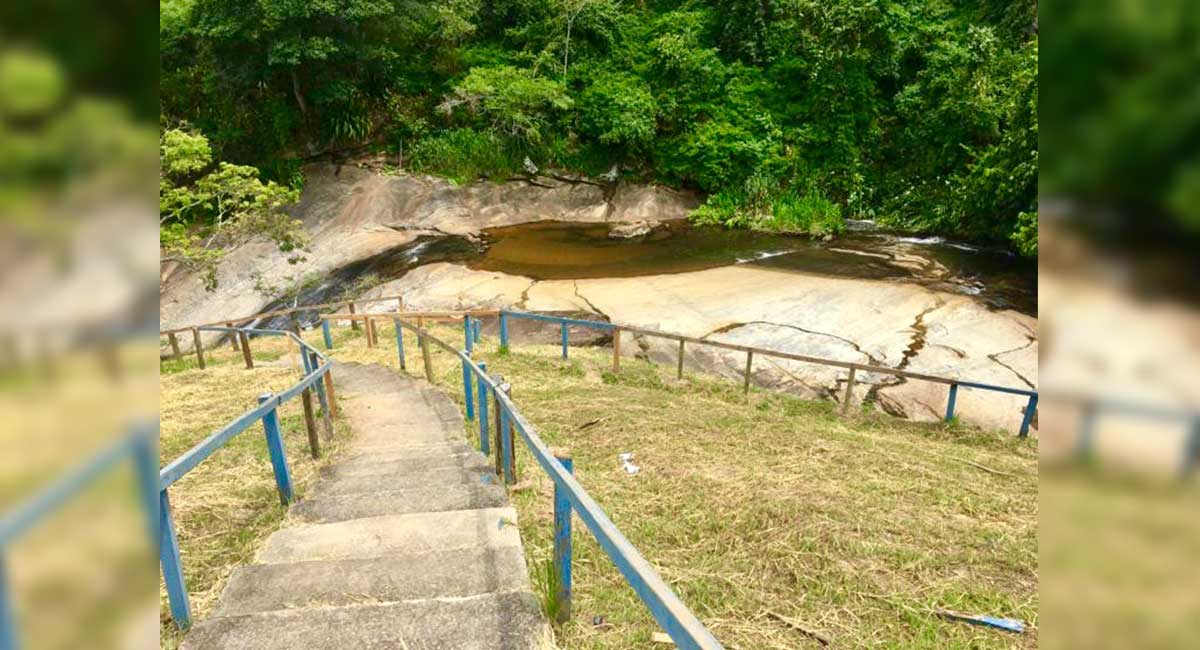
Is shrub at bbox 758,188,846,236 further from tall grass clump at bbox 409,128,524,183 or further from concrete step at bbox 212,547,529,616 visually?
concrete step at bbox 212,547,529,616

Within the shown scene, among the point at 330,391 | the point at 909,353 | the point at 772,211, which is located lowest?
the point at 909,353

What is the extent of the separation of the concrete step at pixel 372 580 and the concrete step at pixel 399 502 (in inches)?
25.1

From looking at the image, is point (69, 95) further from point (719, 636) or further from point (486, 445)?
point (486, 445)

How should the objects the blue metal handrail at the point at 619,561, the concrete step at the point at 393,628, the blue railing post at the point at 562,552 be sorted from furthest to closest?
the blue railing post at the point at 562,552 < the concrete step at the point at 393,628 < the blue metal handrail at the point at 619,561

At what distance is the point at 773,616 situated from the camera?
2.36 metres

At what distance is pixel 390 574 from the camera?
230 centimetres

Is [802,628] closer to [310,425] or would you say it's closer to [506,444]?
[506,444]

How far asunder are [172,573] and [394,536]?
899 mm

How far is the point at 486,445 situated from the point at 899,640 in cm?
282

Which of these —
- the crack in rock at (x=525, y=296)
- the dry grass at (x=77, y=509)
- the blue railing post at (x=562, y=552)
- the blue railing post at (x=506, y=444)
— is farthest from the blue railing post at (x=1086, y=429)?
the crack in rock at (x=525, y=296)

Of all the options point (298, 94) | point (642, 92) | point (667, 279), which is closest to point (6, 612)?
point (667, 279)

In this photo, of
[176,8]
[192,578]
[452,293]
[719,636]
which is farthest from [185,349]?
[719,636]

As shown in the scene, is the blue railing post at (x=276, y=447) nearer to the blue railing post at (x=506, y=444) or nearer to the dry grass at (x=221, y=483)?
the dry grass at (x=221, y=483)

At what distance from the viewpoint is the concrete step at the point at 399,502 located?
3064mm
